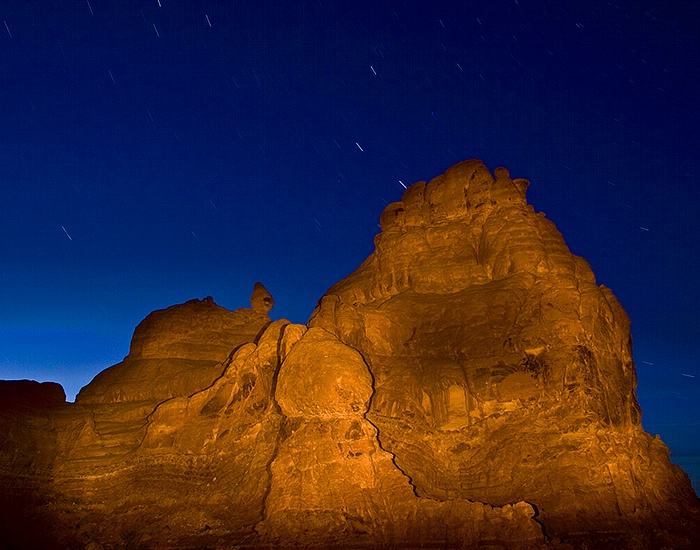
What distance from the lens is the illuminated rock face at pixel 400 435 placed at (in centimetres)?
2559

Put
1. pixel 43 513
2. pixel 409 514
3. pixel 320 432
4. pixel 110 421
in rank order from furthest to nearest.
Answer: pixel 110 421 → pixel 43 513 → pixel 320 432 → pixel 409 514

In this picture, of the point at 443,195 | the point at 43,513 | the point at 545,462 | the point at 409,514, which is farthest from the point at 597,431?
the point at 43,513

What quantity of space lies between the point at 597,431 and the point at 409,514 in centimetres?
1133

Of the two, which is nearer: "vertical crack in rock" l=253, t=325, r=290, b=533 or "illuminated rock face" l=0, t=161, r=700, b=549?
"illuminated rock face" l=0, t=161, r=700, b=549

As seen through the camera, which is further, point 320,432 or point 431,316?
point 431,316

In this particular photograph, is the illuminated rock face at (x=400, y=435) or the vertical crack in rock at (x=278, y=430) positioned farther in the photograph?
the vertical crack in rock at (x=278, y=430)

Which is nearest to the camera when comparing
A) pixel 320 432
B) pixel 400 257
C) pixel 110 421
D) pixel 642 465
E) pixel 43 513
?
pixel 320 432

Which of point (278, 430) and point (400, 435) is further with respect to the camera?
point (400, 435)

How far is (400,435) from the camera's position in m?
30.9

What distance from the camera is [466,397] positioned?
31.6 meters

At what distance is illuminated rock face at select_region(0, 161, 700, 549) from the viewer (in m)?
25.6

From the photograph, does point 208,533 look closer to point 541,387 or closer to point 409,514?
point 409,514

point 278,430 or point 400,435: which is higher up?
point 400,435

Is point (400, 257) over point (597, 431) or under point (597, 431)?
over
